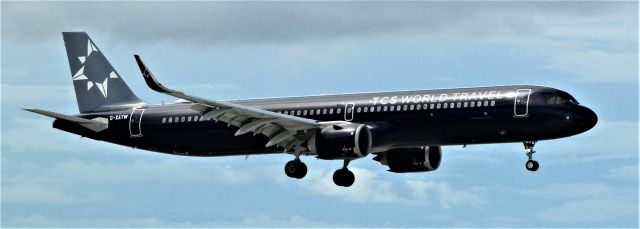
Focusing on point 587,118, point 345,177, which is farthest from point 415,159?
point 587,118

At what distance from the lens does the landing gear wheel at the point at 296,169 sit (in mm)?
67875

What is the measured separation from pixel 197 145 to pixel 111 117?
5501 mm

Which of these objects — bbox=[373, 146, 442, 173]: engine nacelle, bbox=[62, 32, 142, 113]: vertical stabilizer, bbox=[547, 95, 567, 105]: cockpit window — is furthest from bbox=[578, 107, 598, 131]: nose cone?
bbox=[62, 32, 142, 113]: vertical stabilizer

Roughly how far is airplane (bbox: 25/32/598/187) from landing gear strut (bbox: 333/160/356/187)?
49 mm

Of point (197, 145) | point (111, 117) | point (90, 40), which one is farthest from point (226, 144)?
point (90, 40)

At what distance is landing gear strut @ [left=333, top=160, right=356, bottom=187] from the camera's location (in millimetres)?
71312

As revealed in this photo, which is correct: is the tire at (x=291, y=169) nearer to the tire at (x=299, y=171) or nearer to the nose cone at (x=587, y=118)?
the tire at (x=299, y=171)

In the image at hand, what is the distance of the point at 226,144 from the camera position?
6988 cm

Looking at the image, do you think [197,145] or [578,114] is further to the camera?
[197,145]

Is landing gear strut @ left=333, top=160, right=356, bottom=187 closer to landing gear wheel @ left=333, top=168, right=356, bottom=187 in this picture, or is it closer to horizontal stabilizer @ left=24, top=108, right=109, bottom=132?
landing gear wheel @ left=333, top=168, right=356, bottom=187

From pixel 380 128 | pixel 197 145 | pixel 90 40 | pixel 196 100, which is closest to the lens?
pixel 196 100

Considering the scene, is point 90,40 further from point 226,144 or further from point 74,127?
point 226,144

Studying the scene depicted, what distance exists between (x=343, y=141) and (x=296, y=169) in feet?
13.1

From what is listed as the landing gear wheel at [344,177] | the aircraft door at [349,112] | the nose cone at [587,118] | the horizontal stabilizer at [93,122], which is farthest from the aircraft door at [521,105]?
the horizontal stabilizer at [93,122]
